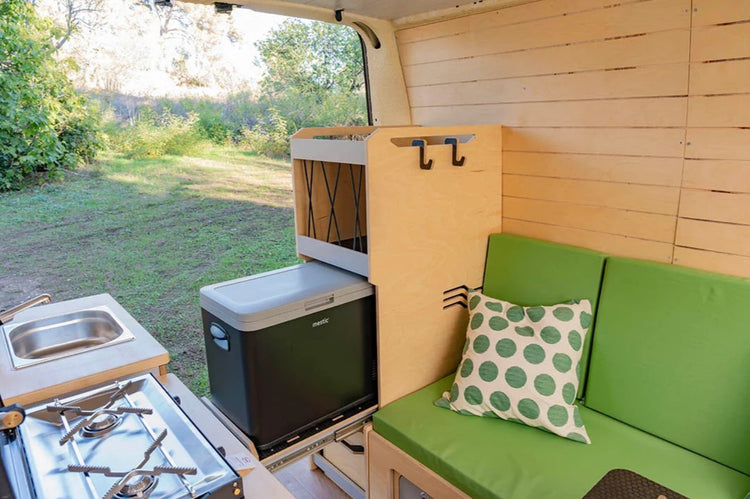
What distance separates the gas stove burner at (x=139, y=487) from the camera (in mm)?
876

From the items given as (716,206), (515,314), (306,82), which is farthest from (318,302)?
(306,82)

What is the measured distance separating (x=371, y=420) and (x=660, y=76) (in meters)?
1.50

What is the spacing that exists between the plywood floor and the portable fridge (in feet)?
2.30

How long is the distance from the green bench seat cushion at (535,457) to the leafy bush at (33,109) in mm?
1539

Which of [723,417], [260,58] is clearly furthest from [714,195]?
[260,58]

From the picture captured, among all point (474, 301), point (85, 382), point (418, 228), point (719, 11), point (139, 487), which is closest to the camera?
point (139, 487)

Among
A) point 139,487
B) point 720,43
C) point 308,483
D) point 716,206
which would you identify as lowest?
point 308,483

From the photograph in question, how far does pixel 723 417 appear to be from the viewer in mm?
1456

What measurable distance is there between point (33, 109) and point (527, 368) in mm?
1954

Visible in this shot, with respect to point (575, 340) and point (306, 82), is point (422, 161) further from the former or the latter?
point (306, 82)

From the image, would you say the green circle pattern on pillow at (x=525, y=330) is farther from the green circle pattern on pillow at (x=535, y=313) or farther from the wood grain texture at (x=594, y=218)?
the wood grain texture at (x=594, y=218)

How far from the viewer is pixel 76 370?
1.38 meters

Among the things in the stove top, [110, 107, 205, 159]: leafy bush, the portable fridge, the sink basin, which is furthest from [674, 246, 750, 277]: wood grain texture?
[110, 107, 205, 159]: leafy bush

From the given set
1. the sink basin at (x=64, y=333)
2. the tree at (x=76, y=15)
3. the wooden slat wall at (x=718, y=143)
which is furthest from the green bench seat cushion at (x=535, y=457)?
the tree at (x=76, y=15)
